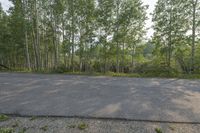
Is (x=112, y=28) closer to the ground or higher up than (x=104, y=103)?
higher up

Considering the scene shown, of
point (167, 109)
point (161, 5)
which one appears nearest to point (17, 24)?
point (161, 5)

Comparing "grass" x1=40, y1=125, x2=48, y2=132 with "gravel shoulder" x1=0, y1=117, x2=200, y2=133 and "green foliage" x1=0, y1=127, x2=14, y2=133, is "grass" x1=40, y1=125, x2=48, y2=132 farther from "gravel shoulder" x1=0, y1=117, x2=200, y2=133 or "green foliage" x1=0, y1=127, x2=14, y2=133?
"green foliage" x1=0, y1=127, x2=14, y2=133

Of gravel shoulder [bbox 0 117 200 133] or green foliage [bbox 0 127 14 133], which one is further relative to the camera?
gravel shoulder [bbox 0 117 200 133]

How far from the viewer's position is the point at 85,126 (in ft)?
13.3

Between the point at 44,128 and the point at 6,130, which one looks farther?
the point at 44,128

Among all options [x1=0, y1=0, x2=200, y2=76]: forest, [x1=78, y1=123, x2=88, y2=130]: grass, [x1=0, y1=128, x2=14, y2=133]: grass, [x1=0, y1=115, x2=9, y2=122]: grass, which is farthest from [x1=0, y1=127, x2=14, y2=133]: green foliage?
[x1=0, y1=0, x2=200, y2=76]: forest

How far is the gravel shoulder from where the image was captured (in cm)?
388

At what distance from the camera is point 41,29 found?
22.4 m

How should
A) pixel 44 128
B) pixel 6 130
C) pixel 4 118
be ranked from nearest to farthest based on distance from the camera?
pixel 6 130 → pixel 44 128 → pixel 4 118

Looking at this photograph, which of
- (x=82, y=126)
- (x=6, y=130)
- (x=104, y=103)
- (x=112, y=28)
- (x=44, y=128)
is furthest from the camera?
(x=112, y=28)

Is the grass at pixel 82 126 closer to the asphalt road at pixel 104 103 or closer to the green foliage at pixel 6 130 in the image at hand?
the asphalt road at pixel 104 103

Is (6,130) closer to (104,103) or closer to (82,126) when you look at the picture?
(82,126)

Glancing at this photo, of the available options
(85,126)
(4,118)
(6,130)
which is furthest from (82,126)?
(4,118)

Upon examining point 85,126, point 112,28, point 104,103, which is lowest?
point 85,126
